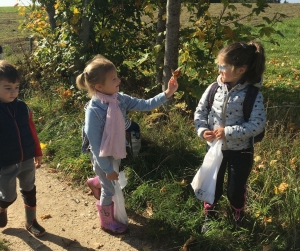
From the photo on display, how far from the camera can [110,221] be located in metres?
3.36

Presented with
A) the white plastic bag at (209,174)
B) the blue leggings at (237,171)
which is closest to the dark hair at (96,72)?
the white plastic bag at (209,174)

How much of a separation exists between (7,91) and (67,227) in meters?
1.41

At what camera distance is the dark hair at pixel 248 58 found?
2.72 meters

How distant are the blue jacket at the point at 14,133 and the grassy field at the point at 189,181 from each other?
1.23 metres

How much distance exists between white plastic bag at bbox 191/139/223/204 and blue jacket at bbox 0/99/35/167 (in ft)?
4.70

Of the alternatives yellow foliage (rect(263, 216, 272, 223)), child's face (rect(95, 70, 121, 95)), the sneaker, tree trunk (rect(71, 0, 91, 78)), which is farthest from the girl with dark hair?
tree trunk (rect(71, 0, 91, 78))

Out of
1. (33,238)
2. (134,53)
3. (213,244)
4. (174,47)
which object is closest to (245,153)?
(213,244)

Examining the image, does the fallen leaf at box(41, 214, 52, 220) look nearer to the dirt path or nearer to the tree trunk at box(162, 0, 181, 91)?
the dirt path

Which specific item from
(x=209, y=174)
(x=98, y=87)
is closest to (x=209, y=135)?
(x=209, y=174)

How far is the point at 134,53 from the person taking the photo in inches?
237

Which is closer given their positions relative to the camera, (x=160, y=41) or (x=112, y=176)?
(x=112, y=176)

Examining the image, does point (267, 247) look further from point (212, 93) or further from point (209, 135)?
point (212, 93)

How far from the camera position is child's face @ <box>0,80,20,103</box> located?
2848 millimetres

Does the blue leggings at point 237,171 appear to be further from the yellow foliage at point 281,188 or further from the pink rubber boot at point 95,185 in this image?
the pink rubber boot at point 95,185
